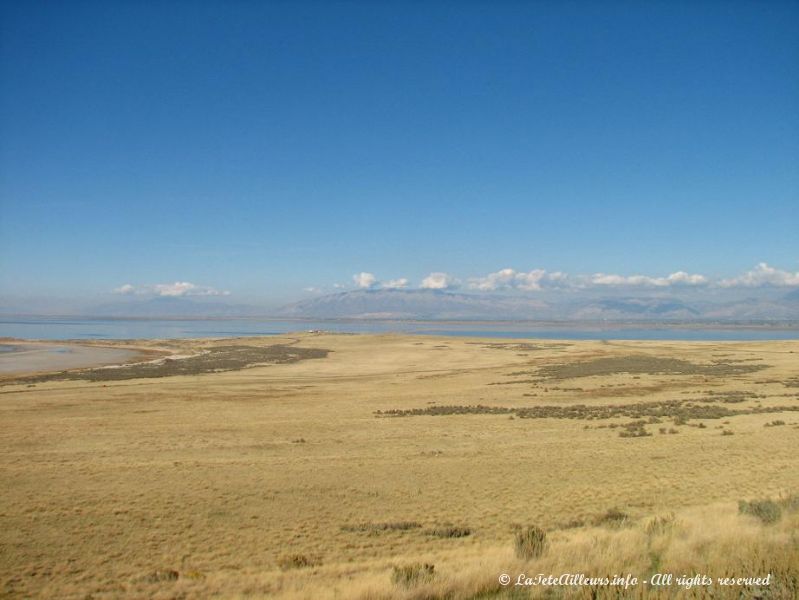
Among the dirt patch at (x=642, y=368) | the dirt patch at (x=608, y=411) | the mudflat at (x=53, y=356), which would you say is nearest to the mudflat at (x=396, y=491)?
the dirt patch at (x=608, y=411)

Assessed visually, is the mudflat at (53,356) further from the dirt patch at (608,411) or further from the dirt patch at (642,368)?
the dirt patch at (642,368)

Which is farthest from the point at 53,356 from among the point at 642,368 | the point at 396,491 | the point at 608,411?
the point at 396,491

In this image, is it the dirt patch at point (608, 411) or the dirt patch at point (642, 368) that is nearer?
the dirt patch at point (608, 411)

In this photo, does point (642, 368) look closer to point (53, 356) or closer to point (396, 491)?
point (396, 491)

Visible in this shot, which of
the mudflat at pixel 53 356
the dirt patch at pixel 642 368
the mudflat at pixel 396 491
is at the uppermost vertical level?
Result: the mudflat at pixel 396 491

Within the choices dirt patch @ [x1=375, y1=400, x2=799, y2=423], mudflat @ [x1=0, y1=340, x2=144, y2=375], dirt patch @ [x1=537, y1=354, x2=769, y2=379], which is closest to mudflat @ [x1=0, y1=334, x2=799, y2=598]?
dirt patch @ [x1=375, y1=400, x2=799, y2=423]

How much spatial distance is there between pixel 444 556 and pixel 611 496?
649 cm

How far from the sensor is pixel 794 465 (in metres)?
17.7

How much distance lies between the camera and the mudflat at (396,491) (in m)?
9.70

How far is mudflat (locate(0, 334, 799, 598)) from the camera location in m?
9.70

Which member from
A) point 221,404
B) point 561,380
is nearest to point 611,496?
point 221,404

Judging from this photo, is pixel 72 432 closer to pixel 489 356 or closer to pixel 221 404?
pixel 221 404

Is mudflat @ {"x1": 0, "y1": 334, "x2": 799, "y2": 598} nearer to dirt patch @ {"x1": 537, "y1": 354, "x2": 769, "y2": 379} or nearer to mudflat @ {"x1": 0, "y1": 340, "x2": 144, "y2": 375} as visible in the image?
dirt patch @ {"x1": 537, "y1": 354, "x2": 769, "y2": 379}

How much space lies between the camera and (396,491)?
16.6m
